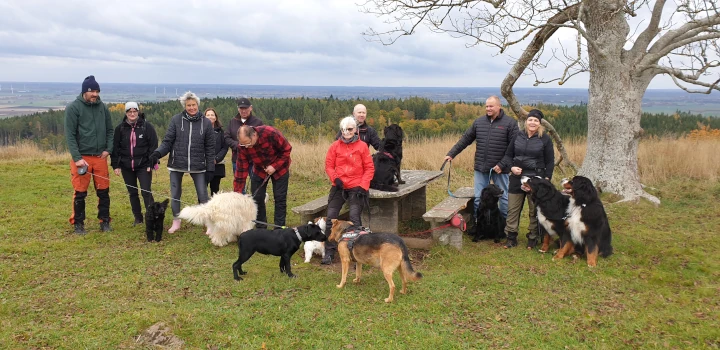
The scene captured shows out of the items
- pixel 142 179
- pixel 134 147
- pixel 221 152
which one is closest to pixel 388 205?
pixel 221 152

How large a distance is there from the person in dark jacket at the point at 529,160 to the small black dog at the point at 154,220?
4669 mm

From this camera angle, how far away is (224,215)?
614cm

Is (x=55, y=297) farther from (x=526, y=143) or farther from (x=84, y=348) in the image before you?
(x=526, y=143)

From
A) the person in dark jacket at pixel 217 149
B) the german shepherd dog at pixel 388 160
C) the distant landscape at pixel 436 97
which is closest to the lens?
the german shepherd dog at pixel 388 160

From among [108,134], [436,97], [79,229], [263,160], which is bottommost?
[79,229]

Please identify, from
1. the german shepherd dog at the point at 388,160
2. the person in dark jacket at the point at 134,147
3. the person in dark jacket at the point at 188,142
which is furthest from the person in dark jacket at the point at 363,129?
the person in dark jacket at the point at 134,147

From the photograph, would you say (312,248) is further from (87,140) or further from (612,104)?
(612,104)

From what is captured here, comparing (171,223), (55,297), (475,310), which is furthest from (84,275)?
(475,310)

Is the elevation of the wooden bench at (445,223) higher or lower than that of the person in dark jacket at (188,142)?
lower

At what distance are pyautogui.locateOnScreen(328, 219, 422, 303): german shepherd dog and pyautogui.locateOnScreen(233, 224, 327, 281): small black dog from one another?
0.34 m

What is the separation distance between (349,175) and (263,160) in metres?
1.30

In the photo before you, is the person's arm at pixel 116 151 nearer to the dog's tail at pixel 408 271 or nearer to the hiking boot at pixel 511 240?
the dog's tail at pixel 408 271

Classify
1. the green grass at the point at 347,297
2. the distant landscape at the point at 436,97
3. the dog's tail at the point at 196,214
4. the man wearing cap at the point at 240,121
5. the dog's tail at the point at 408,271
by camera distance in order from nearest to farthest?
the green grass at the point at 347,297 < the dog's tail at the point at 408,271 < the dog's tail at the point at 196,214 < the man wearing cap at the point at 240,121 < the distant landscape at the point at 436,97

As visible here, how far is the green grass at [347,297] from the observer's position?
3.81 meters
